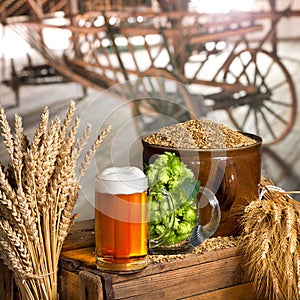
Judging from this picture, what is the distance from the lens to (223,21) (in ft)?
9.49

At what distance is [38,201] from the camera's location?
4.12 feet

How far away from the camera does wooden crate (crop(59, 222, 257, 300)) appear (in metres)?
1.21

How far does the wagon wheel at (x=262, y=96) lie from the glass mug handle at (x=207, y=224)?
5.46ft

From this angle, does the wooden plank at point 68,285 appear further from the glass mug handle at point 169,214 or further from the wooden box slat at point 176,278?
the glass mug handle at point 169,214

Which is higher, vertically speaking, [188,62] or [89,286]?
[188,62]

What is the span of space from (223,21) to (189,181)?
67.2 inches

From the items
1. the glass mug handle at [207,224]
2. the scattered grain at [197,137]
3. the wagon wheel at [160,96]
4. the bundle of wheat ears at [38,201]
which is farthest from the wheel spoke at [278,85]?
the bundle of wheat ears at [38,201]

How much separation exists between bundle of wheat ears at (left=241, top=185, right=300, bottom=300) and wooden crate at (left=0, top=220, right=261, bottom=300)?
4 centimetres

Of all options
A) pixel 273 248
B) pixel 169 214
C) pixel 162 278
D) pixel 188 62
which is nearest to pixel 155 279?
pixel 162 278

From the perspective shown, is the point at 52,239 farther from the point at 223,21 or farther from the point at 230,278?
the point at 223,21

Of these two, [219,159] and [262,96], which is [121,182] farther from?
[262,96]

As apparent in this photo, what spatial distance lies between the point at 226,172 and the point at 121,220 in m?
0.27

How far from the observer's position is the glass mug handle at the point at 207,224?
4.39 feet

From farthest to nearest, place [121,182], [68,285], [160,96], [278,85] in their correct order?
[278,85] → [160,96] → [68,285] → [121,182]
